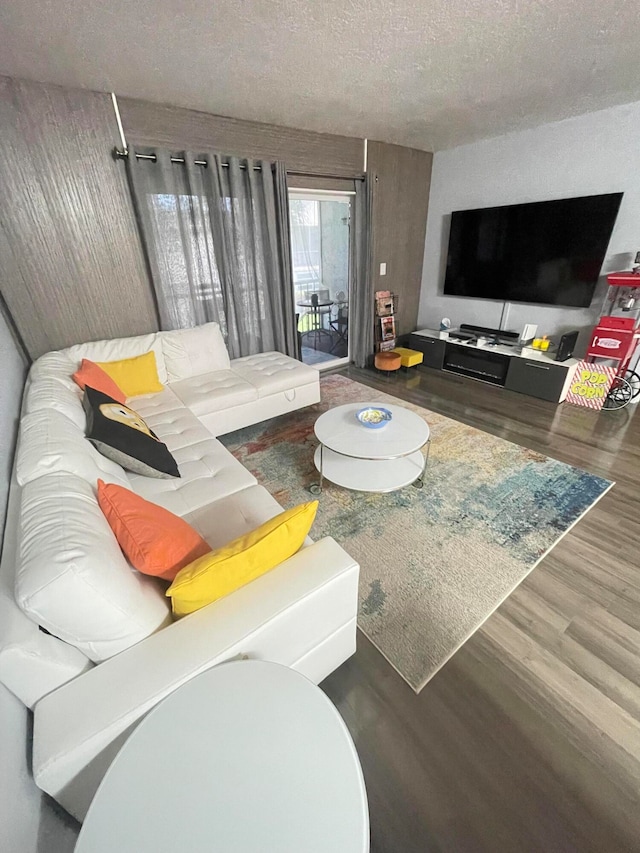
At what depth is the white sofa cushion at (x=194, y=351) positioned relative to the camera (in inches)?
118

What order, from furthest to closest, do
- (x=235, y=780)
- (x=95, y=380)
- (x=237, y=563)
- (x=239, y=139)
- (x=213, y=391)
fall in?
(x=239, y=139), (x=213, y=391), (x=95, y=380), (x=237, y=563), (x=235, y=780)

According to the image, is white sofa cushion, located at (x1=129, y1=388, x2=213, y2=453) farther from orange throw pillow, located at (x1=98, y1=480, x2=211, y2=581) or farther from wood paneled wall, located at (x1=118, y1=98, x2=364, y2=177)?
wood paneled wall, located at (x1=118, y1=98, x2=364, y2=177)

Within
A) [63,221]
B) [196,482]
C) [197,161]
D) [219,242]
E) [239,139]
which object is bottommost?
[196,482]

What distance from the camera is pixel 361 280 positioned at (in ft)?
Answer: 14.1

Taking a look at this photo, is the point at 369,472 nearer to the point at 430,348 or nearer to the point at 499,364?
the point at 499,364

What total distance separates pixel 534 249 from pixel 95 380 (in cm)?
419

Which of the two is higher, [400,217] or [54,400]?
[400,217]

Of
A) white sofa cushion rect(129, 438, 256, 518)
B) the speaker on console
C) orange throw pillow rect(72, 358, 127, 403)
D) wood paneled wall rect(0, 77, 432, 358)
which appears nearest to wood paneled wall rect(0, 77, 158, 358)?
wood paneled wall rect(0, 77, 432, 358)

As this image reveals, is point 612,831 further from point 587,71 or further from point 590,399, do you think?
point 587,71

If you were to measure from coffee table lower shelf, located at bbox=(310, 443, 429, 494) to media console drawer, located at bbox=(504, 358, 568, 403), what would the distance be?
1.95 metres

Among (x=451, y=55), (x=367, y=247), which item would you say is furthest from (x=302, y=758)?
(x=367, y=247)

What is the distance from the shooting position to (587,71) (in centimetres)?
234

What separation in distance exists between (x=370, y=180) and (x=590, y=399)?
10.4 ft

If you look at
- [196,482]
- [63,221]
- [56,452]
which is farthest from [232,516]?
[63,221]
